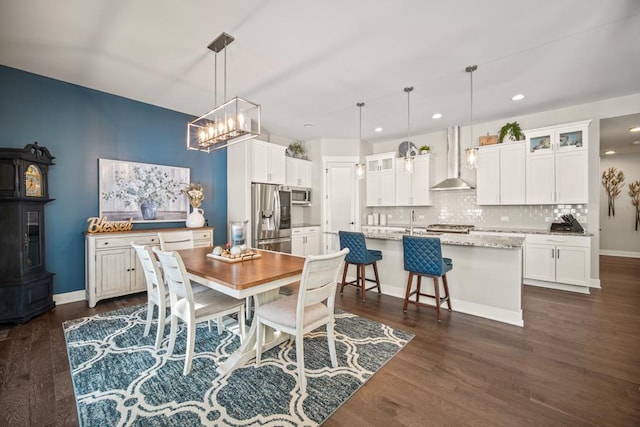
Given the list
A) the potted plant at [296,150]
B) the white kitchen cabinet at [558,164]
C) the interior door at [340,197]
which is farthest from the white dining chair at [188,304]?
the white kitchen cabinet at [558,164]

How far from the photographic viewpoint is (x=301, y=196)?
6.03 metres

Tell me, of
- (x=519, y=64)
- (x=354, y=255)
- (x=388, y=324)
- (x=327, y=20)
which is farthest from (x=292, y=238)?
(x=519, y=64)

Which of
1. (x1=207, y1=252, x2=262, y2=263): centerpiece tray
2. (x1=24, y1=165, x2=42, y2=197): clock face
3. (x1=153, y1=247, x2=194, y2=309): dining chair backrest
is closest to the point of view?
(x1=153, y1=247, x2=194, y2=309): dining chair backrest

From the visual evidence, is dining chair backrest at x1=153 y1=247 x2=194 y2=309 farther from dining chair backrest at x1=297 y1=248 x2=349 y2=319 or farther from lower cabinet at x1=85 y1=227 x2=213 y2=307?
lower cabinet at x1=85 y1=227 x2=213 y2=307

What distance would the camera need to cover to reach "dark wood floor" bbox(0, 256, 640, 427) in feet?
5.44

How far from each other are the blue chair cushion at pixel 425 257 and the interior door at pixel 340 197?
121 inches

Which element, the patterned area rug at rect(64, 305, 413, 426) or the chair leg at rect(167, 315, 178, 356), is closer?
the patterned area rug at rect(64, 305, 413, 426)

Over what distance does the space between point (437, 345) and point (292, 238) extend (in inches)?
138

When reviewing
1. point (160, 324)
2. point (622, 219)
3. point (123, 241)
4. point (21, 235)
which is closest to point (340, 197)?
point (123, 241)

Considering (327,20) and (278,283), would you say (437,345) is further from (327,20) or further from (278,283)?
(327,20)

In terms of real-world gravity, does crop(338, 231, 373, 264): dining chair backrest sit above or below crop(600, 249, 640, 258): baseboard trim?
above

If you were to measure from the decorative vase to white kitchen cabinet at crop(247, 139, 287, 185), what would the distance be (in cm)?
161

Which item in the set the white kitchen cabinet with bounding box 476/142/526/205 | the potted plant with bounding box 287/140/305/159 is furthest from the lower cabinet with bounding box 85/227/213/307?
the white kitchen cabinet with bounding box 476/142/526/205

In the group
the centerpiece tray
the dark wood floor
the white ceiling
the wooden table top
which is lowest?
the dark wood floor
